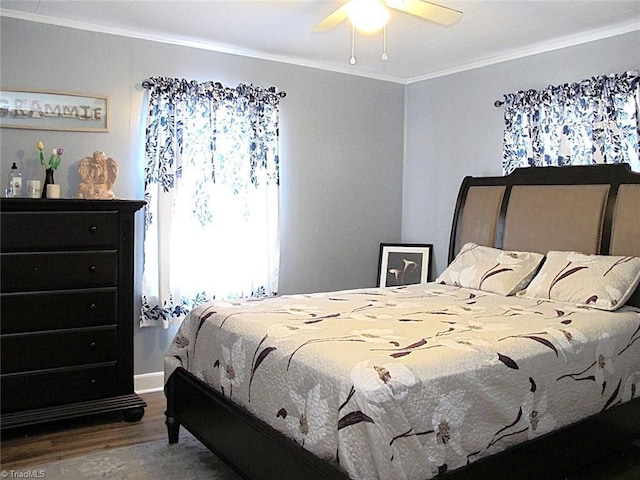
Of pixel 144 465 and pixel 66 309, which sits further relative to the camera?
pixel 66 309

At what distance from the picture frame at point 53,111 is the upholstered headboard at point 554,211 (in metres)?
2.64

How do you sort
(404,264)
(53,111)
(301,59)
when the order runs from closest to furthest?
(53,111)
(301,59)
(404,264)

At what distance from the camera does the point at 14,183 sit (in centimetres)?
359

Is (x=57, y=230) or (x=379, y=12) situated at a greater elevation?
(x=379, y=12)

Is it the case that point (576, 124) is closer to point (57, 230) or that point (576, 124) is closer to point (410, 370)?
point (410, 370)

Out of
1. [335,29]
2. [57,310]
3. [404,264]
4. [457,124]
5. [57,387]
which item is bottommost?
[57,387]

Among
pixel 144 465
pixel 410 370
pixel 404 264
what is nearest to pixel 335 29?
pixel 404 264

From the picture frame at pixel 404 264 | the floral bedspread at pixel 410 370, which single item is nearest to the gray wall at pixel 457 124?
the picture frame at pixel 404 264

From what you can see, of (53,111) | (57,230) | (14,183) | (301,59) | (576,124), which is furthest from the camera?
(301,59)

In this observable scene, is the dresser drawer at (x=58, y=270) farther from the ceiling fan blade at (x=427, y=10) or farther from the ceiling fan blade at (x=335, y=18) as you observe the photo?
the ceiling fan blade at (x=427, y=10)

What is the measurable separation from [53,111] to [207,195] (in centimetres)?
113

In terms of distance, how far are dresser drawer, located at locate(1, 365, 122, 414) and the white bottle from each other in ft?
3.55

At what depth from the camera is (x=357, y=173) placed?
16.9 feet

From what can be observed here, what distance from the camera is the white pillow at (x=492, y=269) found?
→ 372 centimetres
